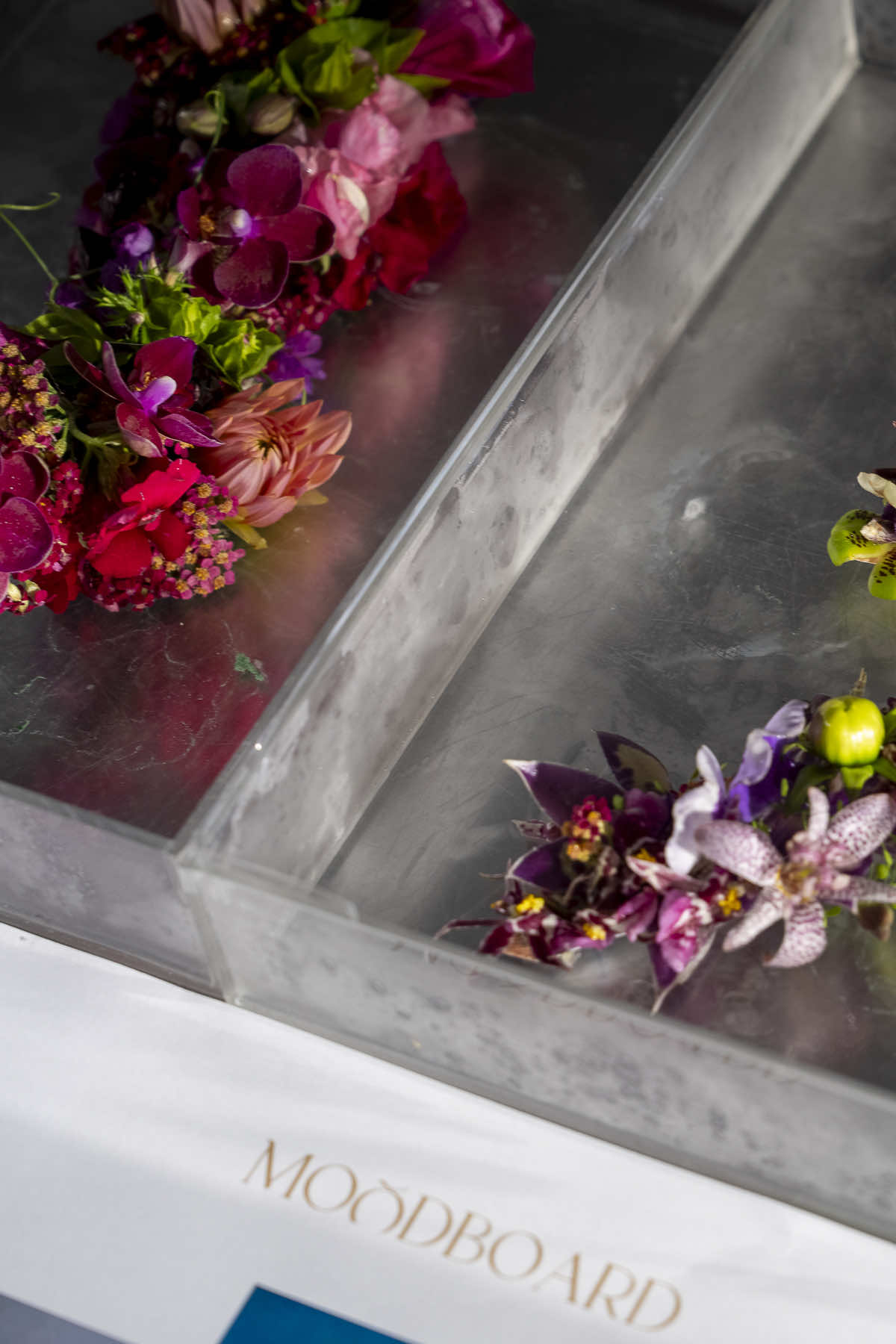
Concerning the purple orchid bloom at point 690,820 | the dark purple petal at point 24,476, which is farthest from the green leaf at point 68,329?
the purple orchid bloom at point 690,820

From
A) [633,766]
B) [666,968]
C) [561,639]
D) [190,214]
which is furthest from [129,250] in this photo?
[666,968]

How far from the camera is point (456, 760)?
0.91 meters

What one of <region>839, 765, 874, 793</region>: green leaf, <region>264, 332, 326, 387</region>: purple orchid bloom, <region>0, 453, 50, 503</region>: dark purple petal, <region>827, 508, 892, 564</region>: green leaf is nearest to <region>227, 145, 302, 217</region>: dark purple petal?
<region>264, 332, 326, 387</region>: purple orchid bloom

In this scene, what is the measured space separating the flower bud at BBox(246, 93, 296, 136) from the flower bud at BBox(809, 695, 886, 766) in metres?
0.57

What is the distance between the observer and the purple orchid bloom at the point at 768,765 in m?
0.78

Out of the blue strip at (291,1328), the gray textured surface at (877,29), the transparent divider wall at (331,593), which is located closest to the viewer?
the blue strip at (291,1328)

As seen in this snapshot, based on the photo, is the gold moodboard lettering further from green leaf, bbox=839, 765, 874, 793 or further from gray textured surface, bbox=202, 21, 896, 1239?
green leaf, bbox=839, 765, 874, 793

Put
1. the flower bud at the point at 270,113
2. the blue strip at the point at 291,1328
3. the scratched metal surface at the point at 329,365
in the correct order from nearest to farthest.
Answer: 1. the blue strip at the point at 291,1328
2. the scratched metal surface at the point at 329,365
3. the flower bud at the point at 270,113

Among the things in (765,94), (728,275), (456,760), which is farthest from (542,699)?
(765,94)

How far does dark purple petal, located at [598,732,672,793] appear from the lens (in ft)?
2.71

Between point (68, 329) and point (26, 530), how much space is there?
17cm

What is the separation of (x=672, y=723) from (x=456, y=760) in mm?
128

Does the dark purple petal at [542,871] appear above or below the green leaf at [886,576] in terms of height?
below

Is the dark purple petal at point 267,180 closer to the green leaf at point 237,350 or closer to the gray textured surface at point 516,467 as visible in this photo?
the green leaf at point 237,350
